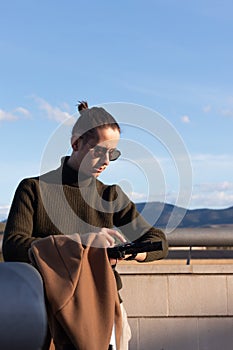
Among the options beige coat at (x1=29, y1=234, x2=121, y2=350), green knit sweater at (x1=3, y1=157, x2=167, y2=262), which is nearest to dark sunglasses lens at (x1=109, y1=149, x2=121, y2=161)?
green knit sweater at (x1=3, y1=157, x2=167, y2=262)

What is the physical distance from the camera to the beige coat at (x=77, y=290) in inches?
142

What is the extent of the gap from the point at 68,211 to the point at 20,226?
0.90ft

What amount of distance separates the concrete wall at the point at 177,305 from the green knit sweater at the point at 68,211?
2.91 meters

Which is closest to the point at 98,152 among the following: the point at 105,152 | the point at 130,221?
the point at 105,152

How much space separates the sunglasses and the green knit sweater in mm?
188

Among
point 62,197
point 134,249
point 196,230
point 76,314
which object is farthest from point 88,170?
point 196,230

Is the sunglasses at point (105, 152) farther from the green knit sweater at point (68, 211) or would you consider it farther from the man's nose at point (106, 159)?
the green knit sweater at point (68, 211)

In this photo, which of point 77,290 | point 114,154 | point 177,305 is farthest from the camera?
point 177,305

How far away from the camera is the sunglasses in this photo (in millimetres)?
4302

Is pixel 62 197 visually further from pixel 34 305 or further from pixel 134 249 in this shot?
pixel 34 305

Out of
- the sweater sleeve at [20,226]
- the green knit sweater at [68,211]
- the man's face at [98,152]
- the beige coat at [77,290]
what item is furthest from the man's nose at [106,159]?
the beige coat at [77,290]

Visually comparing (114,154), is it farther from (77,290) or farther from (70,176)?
(77,290)

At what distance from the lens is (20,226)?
14.2ft

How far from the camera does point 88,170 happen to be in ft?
14.7
